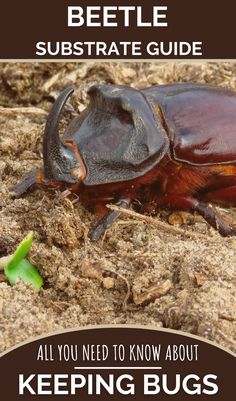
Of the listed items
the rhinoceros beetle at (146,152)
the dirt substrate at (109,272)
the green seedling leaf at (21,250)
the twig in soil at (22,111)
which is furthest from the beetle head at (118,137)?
the twig in soil at (22,111)

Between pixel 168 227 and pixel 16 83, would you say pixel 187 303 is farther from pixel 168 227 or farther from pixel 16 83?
pixel 16 83

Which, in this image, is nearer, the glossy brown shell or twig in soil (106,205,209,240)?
twig in soil (106,205,209,240)

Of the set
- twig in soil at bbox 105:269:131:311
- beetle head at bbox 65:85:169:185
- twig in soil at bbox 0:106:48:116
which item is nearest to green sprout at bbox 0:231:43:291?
twig in soil at bbox 105:269:131:311

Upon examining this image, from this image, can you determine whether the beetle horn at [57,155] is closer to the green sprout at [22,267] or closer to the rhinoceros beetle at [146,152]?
the rhinoceros beetle at [146,152]

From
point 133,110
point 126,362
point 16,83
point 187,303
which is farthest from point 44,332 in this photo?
point 16,83

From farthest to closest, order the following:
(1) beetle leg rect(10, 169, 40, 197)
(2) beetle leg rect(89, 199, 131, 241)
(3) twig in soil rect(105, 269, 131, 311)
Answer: (1) beetle leg rect(10, 169, 40, 197) → (2) beetle leg rect(89, 199, 131, 241) → (3) twig in soil rect(105, 269, 131, 311)

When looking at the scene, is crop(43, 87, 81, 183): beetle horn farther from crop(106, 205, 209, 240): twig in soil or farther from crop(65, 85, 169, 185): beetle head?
crop(106, 205, 209, 240): twig in soil
